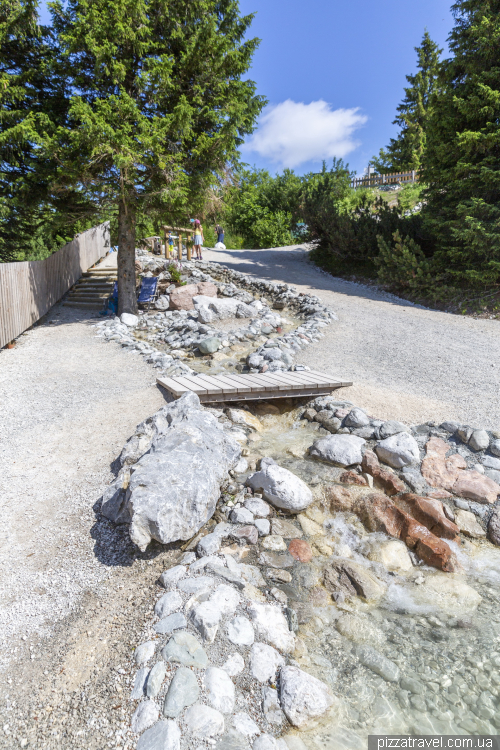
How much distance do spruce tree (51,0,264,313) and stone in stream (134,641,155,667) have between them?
8.33 m

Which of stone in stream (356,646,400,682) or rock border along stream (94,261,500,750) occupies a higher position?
rock border along stream (94,261,500,750)

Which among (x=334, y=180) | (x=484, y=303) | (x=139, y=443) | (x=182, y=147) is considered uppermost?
(x=334, y=180)

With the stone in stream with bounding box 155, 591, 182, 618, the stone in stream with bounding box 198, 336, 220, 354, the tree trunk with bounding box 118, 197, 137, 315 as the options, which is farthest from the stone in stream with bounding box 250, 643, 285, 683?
the tree trunk with bounding box 118, 197, 137, 315

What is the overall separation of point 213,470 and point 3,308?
741 centimetres

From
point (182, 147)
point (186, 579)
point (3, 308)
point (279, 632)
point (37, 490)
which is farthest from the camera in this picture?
point (182, 147)

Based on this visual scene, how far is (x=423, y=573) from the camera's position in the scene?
11.6 feet

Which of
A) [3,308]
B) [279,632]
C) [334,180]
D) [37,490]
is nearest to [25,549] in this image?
[37,490]

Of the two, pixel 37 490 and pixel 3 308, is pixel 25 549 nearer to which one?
pixel 37 490

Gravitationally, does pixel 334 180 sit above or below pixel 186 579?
above

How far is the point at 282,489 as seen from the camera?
4031 millimetres

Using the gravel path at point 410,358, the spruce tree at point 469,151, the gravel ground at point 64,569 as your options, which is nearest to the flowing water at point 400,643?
the gravel ground at point 64,569

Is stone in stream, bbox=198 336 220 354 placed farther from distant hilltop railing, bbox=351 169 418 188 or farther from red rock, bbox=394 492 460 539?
distant hilltop railing, bbox=351 169 418 188

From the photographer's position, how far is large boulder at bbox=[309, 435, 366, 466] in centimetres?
474

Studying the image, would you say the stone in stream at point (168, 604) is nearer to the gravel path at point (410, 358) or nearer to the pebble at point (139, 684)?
the pebble at point (139, 684)
